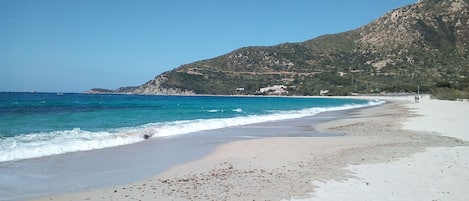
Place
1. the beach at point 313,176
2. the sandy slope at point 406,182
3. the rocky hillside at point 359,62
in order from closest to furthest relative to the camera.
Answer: the sandy slope at point 406,182 → the beach at point 313,176 → the rocky hillside at point 359,62

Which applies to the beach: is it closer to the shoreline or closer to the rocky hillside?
the shoreline

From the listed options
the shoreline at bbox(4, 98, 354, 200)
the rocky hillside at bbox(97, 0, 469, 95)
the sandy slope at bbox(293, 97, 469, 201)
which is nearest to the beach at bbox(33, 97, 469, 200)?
the sandy slope at bbox(293, 97, 469, 201)

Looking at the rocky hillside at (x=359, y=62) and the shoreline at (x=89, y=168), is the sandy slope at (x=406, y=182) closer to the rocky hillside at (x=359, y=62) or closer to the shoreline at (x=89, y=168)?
the shoreline at (x=89, y=168)

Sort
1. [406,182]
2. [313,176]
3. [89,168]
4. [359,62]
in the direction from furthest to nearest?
[359,62], [89,168], [313,176], [406,182]

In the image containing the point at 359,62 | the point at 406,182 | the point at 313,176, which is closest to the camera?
the point at 406,182

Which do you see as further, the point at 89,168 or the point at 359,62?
the point at 359,62

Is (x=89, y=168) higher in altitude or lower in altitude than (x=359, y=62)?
lower

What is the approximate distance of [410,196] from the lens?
24.1ft

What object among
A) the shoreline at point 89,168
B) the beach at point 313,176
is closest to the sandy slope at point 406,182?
the beach at point 313,176

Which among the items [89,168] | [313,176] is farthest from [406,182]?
[89,168]

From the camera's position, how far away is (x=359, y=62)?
150 m

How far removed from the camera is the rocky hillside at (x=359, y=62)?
420ft

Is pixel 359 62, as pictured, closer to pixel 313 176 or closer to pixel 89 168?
pixel 313 176

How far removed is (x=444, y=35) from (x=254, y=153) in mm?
139082
